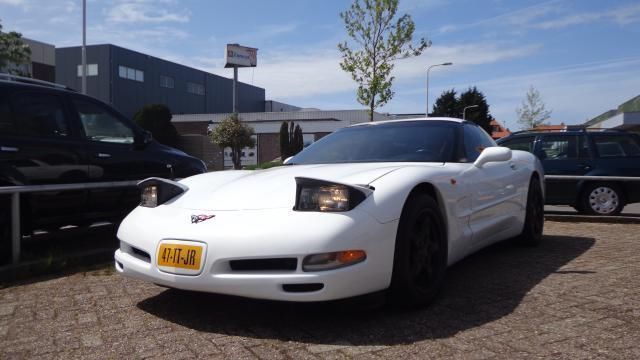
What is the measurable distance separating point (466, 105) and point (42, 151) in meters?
54.4

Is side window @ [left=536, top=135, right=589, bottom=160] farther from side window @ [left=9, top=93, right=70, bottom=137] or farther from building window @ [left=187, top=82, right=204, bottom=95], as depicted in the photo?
building window @ [left=187, top=82, right=204, bottom=95]

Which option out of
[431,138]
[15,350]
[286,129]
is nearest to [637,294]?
[431,138]

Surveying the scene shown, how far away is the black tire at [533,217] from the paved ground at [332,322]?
3.58ft

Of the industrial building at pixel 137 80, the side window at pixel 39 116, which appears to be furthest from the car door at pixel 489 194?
the industrial building at pixel 137 80

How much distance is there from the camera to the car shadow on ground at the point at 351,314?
2.78 metres

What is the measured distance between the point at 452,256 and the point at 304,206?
1252 millimetres

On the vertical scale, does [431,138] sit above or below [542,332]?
above

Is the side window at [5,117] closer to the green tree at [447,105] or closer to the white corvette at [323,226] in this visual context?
the white corvette at [323,226]

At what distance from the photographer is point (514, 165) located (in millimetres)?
4957

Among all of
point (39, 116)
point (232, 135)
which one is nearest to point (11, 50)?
point (232, 135)

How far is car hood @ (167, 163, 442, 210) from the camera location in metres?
3.00

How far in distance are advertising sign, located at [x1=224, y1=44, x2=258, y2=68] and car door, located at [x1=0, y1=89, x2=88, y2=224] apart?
53.2 metres

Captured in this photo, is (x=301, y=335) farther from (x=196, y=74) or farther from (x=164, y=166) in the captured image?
(x=196, y=74)

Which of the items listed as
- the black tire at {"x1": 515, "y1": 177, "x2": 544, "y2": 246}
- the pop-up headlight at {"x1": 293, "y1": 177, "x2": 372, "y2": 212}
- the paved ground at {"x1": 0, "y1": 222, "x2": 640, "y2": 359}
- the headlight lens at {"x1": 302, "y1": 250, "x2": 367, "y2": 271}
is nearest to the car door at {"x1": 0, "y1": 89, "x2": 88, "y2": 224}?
the paved ground at {"x1": 0, "y1": 222, "x2": 640, "y2": 359}
